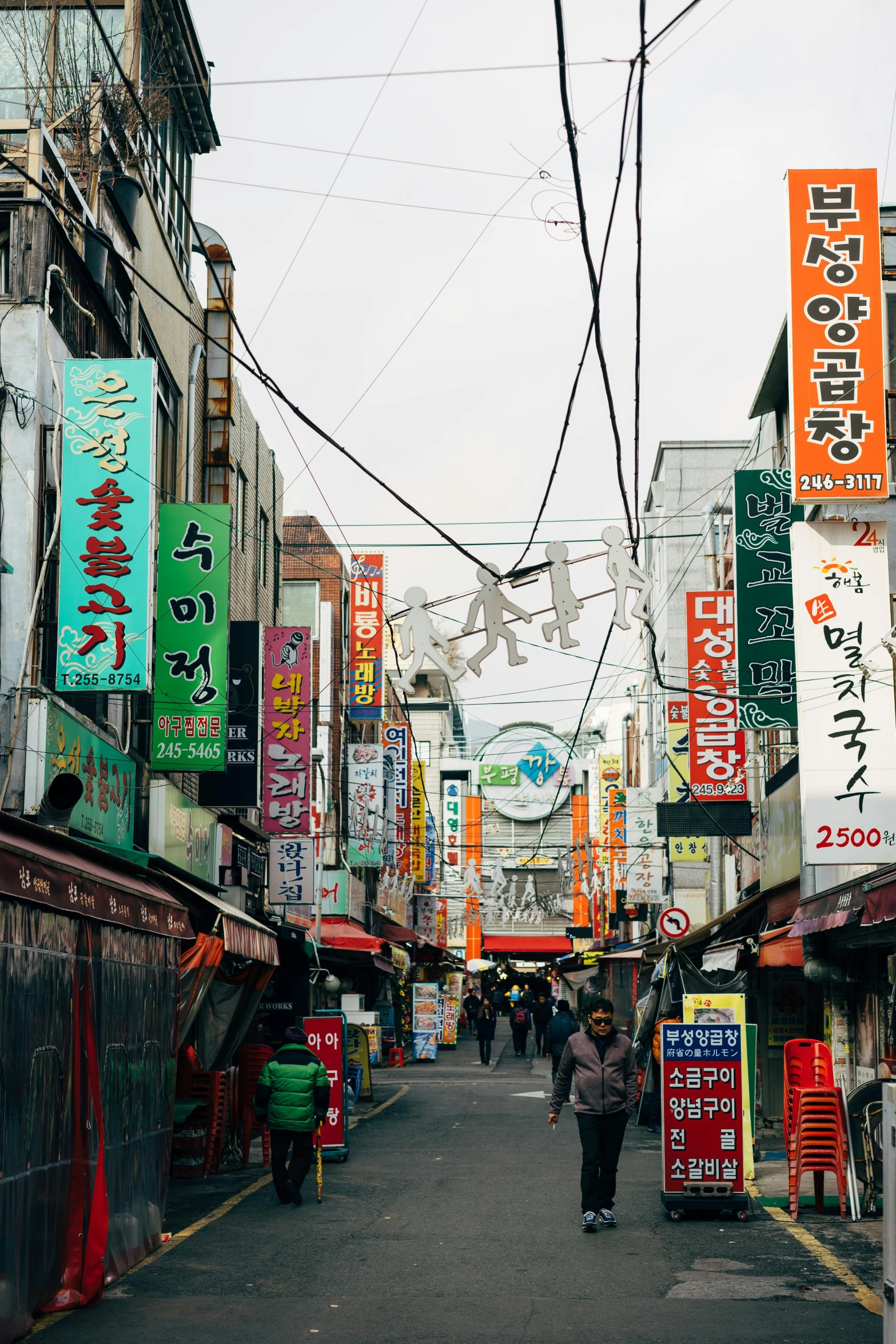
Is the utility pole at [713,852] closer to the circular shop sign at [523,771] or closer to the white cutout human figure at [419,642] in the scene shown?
the white cutout human figure at [419,642]

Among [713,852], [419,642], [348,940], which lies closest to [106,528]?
[419,642]

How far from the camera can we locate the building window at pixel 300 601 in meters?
43.2

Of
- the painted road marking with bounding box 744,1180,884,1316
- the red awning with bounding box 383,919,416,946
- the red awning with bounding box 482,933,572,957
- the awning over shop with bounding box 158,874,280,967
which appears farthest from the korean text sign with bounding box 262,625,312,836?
the red awning with bounding box 482,933,572,957

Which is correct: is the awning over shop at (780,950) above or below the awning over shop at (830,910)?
below

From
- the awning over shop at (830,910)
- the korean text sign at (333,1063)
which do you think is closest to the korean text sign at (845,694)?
the awning over shop at (830,910)

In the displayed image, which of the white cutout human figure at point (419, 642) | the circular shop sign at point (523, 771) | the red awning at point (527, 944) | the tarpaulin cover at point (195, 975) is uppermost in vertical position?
the circular shop sign at point (523, 771)

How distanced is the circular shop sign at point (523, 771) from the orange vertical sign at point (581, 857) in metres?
8.35

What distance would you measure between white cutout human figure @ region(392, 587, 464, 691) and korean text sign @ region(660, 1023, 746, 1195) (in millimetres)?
3946

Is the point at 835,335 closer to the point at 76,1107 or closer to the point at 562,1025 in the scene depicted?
the point at 76,1107

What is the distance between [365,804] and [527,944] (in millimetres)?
40583

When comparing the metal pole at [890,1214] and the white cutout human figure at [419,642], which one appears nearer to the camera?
the metal pole at [890,1214]

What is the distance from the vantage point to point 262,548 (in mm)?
32562

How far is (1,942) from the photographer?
7387mm

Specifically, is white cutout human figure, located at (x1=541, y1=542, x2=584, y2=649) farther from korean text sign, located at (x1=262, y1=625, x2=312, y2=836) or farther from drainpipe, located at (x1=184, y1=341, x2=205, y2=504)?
korean text sign, located at (x1=262, y1=625, x2=312, y2=836)
